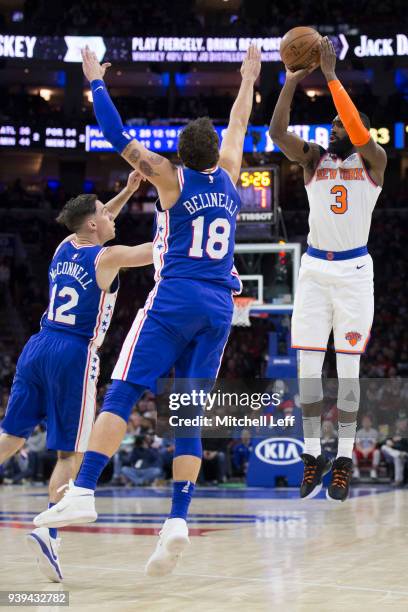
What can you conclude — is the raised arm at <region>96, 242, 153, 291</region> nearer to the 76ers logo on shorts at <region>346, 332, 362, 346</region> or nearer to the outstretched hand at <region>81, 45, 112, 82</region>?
the outstretched hand at <region>81, 45, 112, 82</region>

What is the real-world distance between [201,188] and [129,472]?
40.2 feet

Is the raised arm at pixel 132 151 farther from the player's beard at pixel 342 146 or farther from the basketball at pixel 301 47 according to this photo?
the player's beard at pixel 342 146

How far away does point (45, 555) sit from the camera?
666 centimetres

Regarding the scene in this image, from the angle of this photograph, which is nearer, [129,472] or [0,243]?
[129,472]

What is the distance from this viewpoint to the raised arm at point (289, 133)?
607 centimetres

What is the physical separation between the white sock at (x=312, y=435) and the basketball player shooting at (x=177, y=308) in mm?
1056

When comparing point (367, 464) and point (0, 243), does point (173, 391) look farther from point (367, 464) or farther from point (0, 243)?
point (0, 243)

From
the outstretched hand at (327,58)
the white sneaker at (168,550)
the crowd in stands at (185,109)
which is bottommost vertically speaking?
the white sneaker at (168,550)

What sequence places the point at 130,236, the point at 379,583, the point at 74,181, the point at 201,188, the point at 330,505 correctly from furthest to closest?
the point at 74,181 < the point at 130,236 < the point at 330,505 < the point at 379,583 < the point at 201,188

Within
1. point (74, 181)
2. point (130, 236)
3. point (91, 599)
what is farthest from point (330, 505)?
point (74, 181)

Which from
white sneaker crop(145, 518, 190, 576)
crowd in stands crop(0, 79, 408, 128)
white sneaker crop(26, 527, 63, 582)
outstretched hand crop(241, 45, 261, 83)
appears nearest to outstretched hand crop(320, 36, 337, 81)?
outstretched hand crop(241, 45, 261, 83)

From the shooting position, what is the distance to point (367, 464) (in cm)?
1786

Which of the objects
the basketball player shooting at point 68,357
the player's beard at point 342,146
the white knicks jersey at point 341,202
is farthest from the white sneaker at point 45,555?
the player's beard at point 342,146

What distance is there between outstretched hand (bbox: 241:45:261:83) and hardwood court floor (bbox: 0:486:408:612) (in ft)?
10.6
